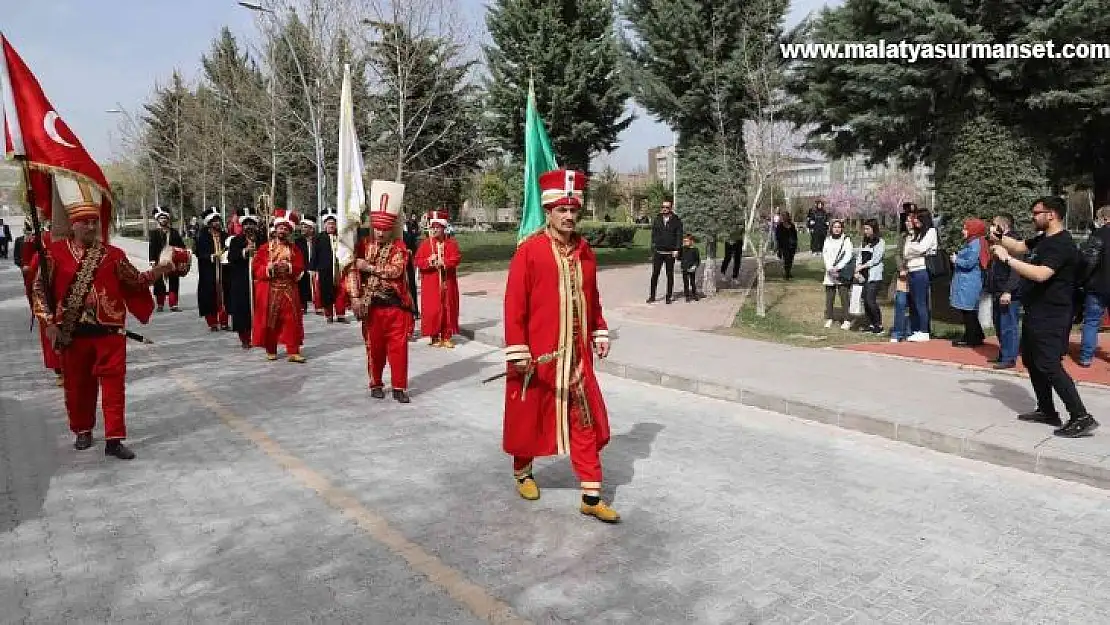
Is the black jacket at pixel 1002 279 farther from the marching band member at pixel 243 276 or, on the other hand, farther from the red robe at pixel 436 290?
the marching band member at pixel 243 276

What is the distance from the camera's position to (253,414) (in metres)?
7.45

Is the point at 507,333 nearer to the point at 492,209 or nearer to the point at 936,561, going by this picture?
the point at 936,561

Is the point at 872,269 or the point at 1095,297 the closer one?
the point at 1095,297

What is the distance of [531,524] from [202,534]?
1.85 metres

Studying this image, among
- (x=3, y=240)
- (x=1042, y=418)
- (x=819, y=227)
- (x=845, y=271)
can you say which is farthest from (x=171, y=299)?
(x=3, y=240)

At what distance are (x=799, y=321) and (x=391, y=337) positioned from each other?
7721mm

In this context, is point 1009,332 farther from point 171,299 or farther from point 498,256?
point 498,256

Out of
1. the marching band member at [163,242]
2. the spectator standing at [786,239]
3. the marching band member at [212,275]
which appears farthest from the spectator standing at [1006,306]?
the marching band member at [163,242]

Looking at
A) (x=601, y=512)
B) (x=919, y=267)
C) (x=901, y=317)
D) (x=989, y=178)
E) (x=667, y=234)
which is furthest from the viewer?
(x=667, y=234)

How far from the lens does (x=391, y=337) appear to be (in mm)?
8031

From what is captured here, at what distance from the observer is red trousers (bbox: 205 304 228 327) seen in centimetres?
1366

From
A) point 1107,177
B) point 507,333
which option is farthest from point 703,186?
point 507,333

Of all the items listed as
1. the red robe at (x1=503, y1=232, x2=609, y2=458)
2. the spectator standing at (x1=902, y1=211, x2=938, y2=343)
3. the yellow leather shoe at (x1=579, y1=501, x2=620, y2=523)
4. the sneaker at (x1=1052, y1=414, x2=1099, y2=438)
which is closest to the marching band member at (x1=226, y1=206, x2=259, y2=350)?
the red robe at (x1=503, y1=232, x2=609, y2=458)

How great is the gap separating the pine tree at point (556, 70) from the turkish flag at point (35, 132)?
62.5 feet
